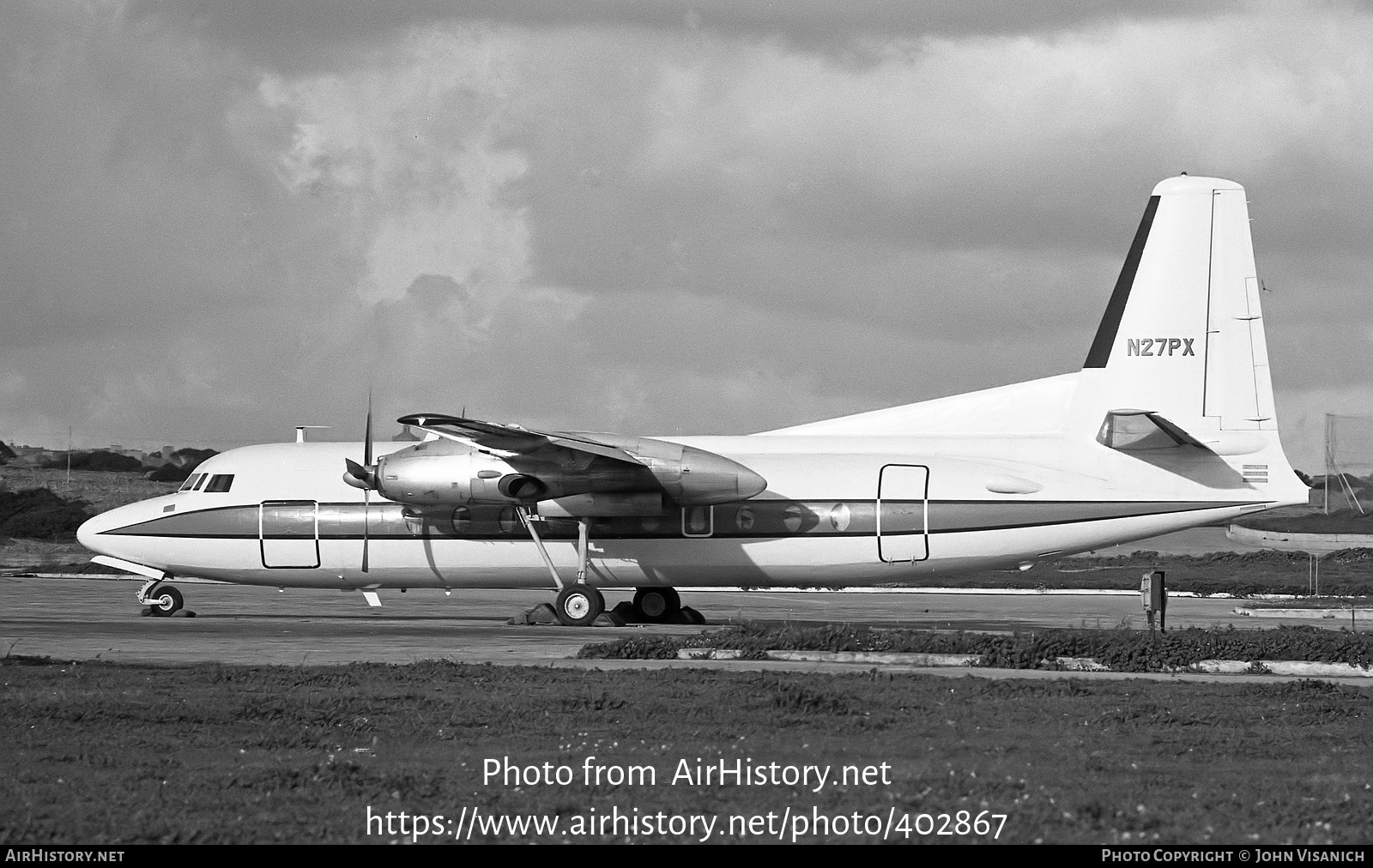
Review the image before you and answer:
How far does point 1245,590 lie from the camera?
3972 cm

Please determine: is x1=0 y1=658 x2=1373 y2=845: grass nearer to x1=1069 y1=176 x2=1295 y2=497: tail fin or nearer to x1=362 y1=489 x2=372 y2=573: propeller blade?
x1=1069 y1=176 x2=1295 y2=497: tail fin

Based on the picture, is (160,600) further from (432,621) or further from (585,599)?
(585,599)

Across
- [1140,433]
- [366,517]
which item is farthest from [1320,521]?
[366,517]

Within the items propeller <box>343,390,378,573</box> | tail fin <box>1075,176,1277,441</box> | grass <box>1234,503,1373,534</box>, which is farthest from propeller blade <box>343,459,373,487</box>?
grass <box>1234,503,1373,534</box>

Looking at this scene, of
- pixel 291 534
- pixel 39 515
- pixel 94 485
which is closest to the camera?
pixel 291 534

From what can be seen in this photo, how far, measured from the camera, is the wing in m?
23.0

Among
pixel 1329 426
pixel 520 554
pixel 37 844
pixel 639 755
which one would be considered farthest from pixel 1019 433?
pixel 1329 426

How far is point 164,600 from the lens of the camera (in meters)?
28.2

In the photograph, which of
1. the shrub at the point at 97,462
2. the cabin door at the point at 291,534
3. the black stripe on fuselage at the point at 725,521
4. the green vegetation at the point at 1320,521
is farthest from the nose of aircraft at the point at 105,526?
the shrub at the point at 97,462

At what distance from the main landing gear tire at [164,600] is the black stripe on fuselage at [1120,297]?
18777mm

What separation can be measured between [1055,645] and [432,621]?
13985 mm

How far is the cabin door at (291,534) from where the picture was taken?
27000 millimetres

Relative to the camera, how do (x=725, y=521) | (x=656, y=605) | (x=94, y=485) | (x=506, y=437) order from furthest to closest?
(x=94, y=485) < (x=656, y=605) < (x=725, y=521) < (x=506, y=437)

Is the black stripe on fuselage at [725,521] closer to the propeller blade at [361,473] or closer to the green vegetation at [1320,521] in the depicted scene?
the propeller blade at [361,473]
